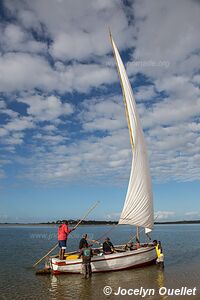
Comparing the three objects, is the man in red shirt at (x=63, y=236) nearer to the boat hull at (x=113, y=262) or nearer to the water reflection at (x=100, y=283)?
the boat hull at (x=113, y=262)

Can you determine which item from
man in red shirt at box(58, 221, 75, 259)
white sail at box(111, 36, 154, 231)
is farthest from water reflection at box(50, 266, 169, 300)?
white sail at box(111, 36, 154, 231)

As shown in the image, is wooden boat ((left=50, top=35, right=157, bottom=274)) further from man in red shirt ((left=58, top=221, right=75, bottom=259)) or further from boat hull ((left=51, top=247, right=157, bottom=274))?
man in red shirt ((left=58, top=221, right=75, bottom=259))

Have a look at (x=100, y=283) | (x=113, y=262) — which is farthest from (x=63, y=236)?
(x=100, y=283)

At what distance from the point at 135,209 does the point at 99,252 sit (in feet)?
11.8

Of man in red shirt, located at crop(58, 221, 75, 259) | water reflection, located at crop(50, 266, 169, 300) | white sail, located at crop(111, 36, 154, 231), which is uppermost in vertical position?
A: white sail, located at crop(111, 36, 154, 231)

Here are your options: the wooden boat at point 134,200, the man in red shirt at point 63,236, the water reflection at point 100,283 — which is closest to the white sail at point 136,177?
the wooden boat at point 134,200

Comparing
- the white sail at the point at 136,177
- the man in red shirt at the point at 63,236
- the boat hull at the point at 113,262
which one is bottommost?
the boat hull at the point at 113,262

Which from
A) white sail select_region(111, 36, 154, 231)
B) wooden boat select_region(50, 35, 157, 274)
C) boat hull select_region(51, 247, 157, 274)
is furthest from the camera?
white sail select_region(111, 36, 154, 231)

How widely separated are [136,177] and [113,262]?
5.67 m

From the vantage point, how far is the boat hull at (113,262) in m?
18.3

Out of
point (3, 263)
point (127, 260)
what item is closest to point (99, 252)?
point (127, 260)

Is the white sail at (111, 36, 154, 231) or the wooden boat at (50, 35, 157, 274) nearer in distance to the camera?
the wooden boat at (50, 35, 157, 274)

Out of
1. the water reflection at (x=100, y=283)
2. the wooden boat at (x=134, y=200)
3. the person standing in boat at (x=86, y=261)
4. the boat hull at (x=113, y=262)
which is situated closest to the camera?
the water reflection at (x=100, y=283)

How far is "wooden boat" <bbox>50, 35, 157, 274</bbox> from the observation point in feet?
64.2
